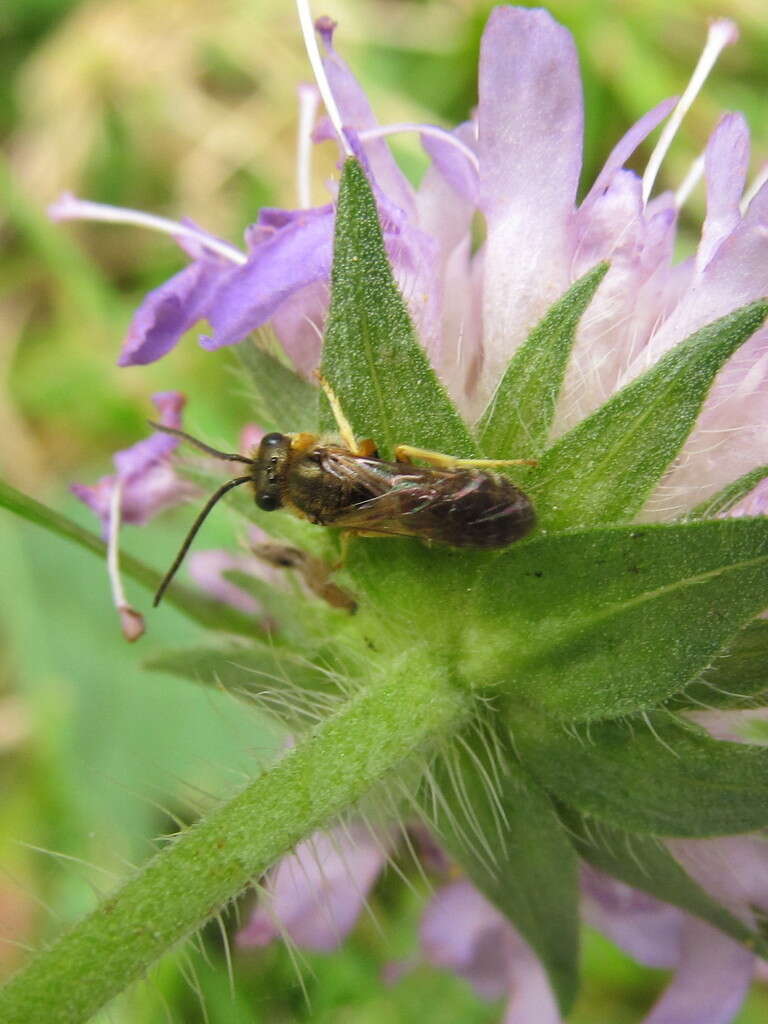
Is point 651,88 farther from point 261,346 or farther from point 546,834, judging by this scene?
point 546,834

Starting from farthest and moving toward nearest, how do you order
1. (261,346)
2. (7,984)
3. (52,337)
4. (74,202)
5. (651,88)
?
1. (52,337)
2. (651,88)
3. (74,202)
4. (261,346)
5. (7,984)

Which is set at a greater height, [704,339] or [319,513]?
[319,513]

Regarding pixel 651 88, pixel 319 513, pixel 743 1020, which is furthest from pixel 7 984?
pixel 651 88

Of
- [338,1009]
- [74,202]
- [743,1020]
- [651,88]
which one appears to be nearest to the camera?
[74,202]

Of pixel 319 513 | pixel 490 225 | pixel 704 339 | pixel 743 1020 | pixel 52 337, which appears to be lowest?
pixel 743 1020

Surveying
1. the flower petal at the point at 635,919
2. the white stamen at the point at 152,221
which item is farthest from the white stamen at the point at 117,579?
the flower petal at the point at 635,919

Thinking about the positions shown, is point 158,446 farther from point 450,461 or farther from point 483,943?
point 483,943

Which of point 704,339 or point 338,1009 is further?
point 338,1009

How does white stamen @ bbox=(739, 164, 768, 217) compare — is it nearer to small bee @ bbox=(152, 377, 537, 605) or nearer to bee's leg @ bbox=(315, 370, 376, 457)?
small bee @ bbox=(152, 377, 537, 605)
